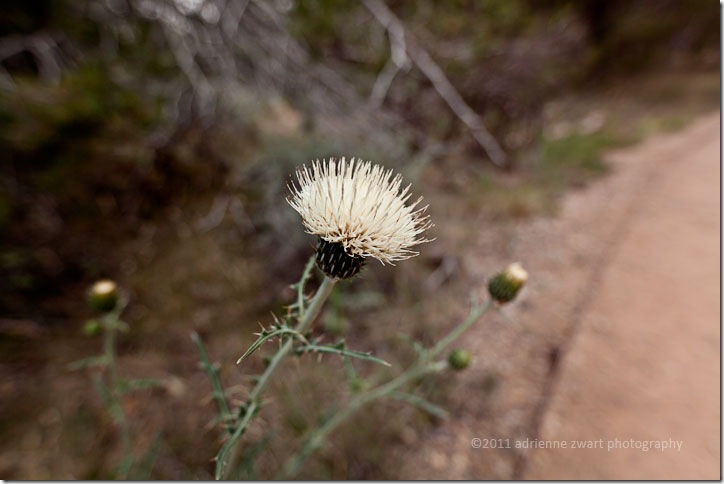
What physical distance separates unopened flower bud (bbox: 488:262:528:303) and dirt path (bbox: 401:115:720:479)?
4.24 ft

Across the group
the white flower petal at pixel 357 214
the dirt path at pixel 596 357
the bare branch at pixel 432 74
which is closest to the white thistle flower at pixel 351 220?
the white flower petal at pixel 357 214

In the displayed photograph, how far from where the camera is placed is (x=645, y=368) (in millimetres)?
2930

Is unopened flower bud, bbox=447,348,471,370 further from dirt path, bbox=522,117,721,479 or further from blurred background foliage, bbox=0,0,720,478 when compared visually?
dirt path, bbox=522,117,721,479

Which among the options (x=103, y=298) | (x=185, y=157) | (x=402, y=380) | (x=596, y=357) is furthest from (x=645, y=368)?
(x=185, y=157)

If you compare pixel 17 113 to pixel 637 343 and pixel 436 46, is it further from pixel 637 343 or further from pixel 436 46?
pixel 637 343

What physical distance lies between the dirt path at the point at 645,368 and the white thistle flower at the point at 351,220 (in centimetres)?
202

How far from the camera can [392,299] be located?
3436mm

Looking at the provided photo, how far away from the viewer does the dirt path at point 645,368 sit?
234cm

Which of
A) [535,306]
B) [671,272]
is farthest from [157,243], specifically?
[671,272]

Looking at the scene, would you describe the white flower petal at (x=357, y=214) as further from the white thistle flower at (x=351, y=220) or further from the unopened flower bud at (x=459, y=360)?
the unopened flower bud at (x=459, y=360)

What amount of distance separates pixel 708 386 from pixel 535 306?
1.29 meters

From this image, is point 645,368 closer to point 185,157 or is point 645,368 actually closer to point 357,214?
point 357,214

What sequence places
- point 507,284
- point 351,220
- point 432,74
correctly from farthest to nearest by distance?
1. point 432,74
2. point 507,284
3. point 351,220

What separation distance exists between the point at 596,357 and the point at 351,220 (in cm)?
282
